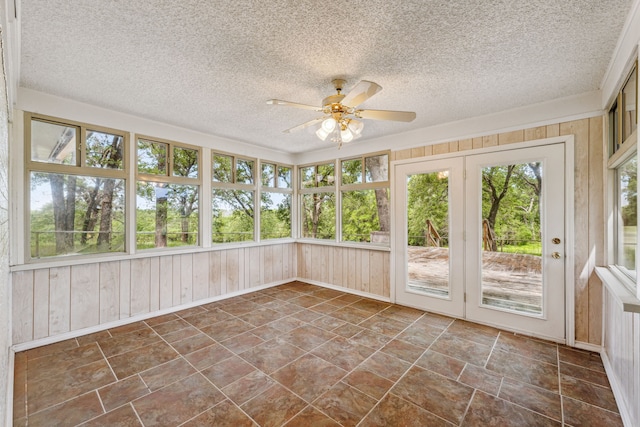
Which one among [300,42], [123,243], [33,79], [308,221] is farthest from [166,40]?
[308,221]

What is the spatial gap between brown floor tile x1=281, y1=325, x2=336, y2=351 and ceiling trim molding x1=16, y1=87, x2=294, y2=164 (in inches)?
117

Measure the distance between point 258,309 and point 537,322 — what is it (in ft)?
10.9

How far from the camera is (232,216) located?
15.6ft

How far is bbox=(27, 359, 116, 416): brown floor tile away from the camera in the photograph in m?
2.02

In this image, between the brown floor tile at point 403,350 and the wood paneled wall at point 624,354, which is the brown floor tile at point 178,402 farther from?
the wood paneled wall at point 624,354

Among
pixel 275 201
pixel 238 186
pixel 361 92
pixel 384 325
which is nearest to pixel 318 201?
pixel 275 201

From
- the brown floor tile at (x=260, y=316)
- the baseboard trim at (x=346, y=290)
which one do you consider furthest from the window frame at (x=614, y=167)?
the brown floor tile at (x=260, y=316)

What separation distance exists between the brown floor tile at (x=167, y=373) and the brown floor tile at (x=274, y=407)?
2.38 feet

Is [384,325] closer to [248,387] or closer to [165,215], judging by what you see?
[248,387]

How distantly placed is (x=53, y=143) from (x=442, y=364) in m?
4.53

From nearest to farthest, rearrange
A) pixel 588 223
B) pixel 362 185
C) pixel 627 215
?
pixel 627 215
pixel 588 223
pixel 362 185

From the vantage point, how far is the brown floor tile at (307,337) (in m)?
2.90

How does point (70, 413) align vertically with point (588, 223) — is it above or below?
below

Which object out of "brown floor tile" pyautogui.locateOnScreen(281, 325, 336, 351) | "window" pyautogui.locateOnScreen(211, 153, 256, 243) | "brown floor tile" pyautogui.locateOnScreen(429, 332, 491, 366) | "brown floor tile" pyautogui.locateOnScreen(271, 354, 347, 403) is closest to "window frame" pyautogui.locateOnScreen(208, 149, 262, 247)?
"window" pyautogui.locateOnScreen(211, 153, 256, 243)
